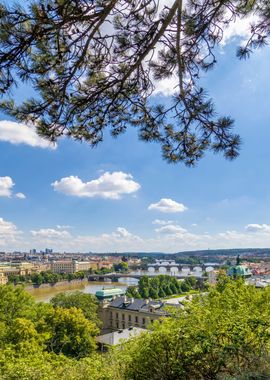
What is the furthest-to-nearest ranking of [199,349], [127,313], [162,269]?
[162,269] < [127,313] < [199,349]

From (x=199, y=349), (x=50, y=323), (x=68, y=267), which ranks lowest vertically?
(x=68, y=267)

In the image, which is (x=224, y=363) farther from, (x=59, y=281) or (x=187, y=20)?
(x=59, y=281)

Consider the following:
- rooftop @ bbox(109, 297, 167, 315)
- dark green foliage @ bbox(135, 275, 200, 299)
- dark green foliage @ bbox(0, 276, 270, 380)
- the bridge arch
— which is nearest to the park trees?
dark green foliage @ bbox(0, 276, 270, 380)

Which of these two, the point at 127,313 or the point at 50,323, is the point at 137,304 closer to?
the point at 127,313

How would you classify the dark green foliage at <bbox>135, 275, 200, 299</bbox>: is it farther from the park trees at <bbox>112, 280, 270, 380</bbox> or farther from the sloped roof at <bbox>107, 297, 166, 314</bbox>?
the park trees at <bbox>112, 280, 270, 380</bbox>

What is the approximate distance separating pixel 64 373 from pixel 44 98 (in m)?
4.26

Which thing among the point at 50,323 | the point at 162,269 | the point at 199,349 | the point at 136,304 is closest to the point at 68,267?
the point at 162,269

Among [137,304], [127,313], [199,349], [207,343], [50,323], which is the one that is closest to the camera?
[207,343]

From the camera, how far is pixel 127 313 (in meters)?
27.0

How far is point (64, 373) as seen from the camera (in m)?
5.44

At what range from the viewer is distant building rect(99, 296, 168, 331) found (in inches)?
998

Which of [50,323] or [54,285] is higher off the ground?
[50,323]

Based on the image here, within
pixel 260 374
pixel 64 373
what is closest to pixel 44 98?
pixel 260 374

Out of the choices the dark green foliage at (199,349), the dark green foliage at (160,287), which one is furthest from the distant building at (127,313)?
the dark green foliage at (199,349)
